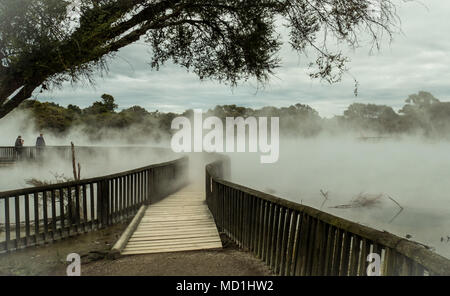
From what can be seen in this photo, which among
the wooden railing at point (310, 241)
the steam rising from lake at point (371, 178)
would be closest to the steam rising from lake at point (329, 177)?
the steam rising from lake at point (371, 178)

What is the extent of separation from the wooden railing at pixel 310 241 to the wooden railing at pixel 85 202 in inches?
128

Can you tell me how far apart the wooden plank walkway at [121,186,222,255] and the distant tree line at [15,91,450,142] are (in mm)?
3667

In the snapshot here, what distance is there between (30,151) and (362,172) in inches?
3204

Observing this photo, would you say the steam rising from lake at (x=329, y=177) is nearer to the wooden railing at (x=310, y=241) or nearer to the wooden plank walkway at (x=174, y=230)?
the wooden plank walkway at (x=174, y=230)

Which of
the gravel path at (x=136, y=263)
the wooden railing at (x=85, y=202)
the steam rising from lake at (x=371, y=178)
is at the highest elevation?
the wooden railing at (x=85, y=202)

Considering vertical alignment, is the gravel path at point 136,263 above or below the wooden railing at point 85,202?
below

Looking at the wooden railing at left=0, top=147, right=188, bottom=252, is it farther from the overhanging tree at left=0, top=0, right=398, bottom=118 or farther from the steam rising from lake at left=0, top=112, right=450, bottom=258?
the steam rising from lake at left=0, top=112, right=450, bottom=258

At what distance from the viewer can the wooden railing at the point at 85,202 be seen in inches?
271

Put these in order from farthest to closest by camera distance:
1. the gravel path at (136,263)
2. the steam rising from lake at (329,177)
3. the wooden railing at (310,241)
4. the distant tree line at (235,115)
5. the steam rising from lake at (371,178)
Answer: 1. the distant tree line at (235,115)
2. the steam rising from lake at (371,178)
3. the steam rising from lake at (329,177)
4. the gravel path at (136,263)
5. the wooden railing at (310,241)

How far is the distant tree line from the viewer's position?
55156mm

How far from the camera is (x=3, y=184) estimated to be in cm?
2372

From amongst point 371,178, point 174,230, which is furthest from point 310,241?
point 371,178

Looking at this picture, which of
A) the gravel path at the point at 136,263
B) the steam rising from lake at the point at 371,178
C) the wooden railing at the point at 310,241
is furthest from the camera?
the steam rising from lake at the point at 371,178

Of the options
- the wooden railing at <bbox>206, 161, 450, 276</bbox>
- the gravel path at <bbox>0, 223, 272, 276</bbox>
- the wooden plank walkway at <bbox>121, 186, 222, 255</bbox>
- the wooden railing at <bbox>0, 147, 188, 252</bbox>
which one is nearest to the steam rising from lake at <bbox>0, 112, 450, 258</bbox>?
the wooden railing at <bbox>0, 147, 188, 252</bbox>
